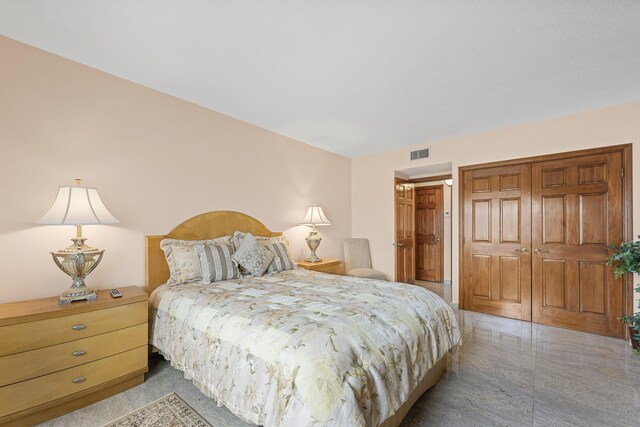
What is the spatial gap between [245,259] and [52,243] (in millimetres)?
1475

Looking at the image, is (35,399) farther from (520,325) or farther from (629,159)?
(629,159)

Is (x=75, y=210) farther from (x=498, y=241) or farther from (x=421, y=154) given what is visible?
(x=498, y=241)

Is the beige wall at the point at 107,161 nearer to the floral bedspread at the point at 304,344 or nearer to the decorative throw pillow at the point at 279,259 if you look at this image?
the decorative throw pillow at the point at 279,259

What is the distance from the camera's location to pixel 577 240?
322 centimetres

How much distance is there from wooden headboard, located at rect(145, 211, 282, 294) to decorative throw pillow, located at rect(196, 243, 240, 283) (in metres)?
0.37

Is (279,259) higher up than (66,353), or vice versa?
(279,259)

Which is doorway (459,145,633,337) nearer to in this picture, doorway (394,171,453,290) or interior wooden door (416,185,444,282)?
doorway (394,171,453,290)

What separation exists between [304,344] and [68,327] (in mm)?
1637

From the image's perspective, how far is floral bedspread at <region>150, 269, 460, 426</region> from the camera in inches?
46.5

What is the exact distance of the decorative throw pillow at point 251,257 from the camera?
2.76 metres

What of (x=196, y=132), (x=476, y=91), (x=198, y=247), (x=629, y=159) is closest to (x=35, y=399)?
(x=198, y=247)

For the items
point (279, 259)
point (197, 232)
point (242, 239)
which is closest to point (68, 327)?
point (197, 232)

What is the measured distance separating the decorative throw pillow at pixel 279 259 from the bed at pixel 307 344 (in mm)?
523

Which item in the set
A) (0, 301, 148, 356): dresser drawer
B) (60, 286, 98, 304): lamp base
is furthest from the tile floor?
(60, 286, 98, 304): lamp base
